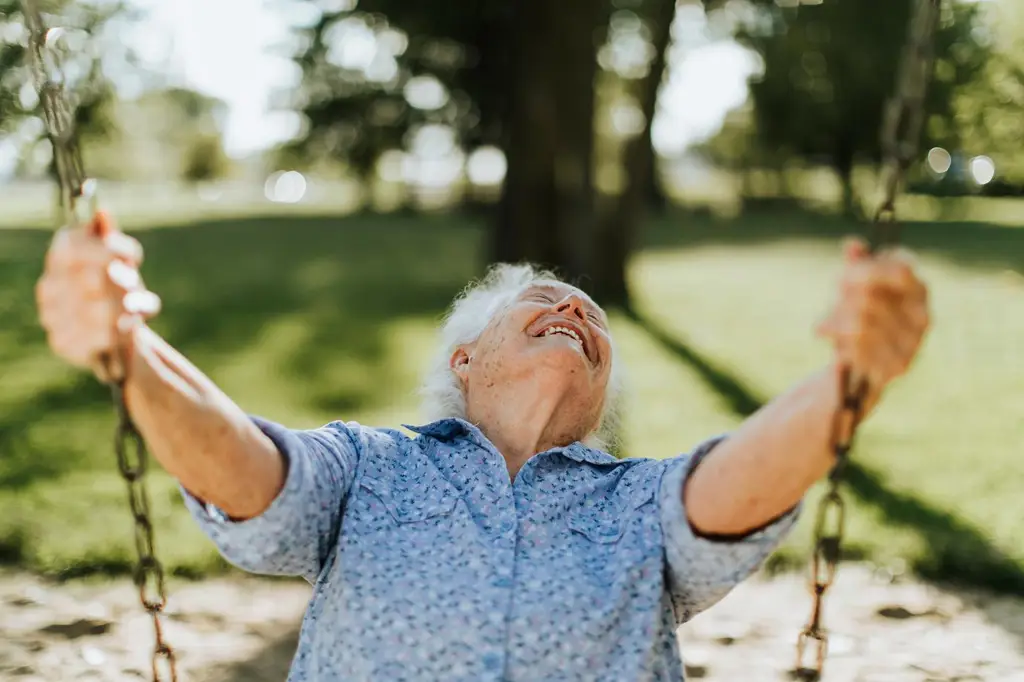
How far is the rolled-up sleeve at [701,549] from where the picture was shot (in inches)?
71.8

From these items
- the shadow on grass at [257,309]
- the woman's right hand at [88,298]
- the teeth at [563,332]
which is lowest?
the shadow on grass at [257,309]

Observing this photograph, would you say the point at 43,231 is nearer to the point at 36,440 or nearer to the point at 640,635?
the point at 36,440

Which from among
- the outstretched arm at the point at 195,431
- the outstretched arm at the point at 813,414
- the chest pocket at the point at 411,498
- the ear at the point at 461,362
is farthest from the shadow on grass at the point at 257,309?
the outstretched arm at the point at 813,414

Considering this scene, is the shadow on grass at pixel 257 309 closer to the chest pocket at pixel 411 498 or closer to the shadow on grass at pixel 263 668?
the shadow on grass at pixel 263 668

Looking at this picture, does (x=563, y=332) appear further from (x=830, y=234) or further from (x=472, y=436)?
(x=830, y=234)

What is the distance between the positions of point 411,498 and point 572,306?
0.59 m

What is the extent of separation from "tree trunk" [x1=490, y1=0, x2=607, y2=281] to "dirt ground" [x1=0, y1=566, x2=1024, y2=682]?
7.98 meters

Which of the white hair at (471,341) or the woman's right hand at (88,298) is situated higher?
the woman's right hand at (88,298)

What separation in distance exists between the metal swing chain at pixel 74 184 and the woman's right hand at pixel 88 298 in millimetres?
31

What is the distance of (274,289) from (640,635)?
13.1 meters

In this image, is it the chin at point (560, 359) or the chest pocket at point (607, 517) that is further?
the chin at point (560, 359)

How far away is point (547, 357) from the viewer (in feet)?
7.58

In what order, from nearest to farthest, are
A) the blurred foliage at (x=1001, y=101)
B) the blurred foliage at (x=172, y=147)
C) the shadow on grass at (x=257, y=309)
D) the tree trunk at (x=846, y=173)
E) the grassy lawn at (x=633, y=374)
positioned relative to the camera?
the grassy lawn at (x=633, y=374) → the shadow on grass at (x=257, y=309) → the blurred foliage at (x=1001, y=101) → the tree trunk at (x=846, y=173) → the blurred foliage at (x=172, y=147)

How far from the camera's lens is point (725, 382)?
899 cm
